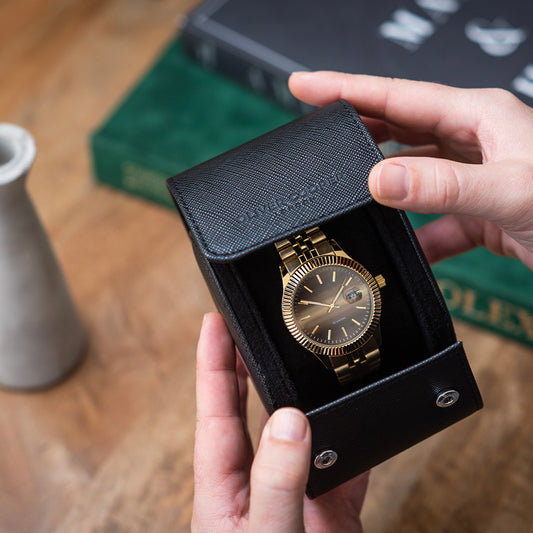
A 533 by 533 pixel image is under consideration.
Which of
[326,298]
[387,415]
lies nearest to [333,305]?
[326,298]

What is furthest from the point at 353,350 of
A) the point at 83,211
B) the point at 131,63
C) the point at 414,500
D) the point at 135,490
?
the point at 131,63

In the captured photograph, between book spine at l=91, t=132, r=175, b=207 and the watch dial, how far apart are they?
0.43 m

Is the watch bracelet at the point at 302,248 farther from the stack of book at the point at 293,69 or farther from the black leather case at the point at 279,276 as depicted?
the stack of book at the point at 293,69

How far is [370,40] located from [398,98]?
0.30 meters

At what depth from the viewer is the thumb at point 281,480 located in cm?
59

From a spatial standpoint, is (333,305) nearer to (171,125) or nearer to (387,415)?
(387,415)

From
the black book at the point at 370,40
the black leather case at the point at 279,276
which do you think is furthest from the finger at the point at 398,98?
the black book at the point at 370,40

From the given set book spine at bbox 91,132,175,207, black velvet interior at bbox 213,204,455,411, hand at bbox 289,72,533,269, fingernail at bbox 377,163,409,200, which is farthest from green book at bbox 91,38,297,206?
fingernail at bbox 377,163,409,200

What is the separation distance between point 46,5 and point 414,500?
1.14 m

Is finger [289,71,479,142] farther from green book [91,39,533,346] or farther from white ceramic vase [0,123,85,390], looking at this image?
white ceramic vase [0,123,85,390]

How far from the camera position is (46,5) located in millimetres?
1363

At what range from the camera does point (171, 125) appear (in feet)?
3.76

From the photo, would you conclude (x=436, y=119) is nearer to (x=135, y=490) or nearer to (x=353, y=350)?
(x=353, y=350)

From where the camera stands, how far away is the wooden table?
2.88 ft
